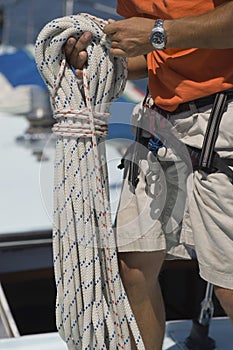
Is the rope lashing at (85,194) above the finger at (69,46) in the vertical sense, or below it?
below

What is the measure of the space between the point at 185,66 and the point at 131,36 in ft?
0.51

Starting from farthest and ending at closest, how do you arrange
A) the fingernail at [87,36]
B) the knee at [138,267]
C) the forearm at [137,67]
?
the forearm at [137,67]
the knee at [138,267]
the fingernail at [87,36]

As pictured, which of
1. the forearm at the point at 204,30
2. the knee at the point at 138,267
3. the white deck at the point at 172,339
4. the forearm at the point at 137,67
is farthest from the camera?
the white deck at the point at 172,339

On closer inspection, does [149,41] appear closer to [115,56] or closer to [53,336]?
[115,56]

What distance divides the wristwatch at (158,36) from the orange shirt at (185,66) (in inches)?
4.2

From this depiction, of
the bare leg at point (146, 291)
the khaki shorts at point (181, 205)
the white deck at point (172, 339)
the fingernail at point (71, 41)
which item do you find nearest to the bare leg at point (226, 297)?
the khaki shorts at point (181, 205)

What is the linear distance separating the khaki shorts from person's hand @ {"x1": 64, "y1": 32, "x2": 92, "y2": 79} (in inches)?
8.9

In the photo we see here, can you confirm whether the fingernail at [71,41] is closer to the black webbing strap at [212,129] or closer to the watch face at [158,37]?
the watch face at [158,37]

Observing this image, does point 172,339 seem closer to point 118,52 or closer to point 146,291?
point 146,291

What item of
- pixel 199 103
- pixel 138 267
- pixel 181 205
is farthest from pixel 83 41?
pixel 138 267

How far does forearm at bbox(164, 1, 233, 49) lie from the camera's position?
1.36 metres

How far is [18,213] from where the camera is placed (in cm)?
270

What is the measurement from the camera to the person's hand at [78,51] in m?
1.47

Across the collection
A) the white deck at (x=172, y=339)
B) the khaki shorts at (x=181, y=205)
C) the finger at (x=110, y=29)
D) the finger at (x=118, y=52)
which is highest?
the finger at (x=110, y=29)
